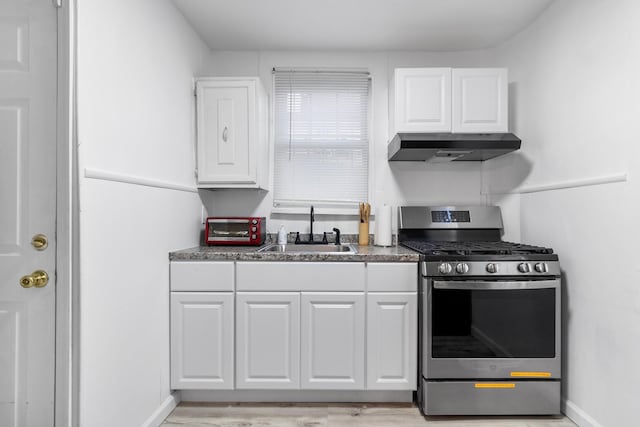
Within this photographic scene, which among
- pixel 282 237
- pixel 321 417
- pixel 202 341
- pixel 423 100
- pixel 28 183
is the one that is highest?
pixel 423 100

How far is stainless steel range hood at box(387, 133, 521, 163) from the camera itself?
2293 mm

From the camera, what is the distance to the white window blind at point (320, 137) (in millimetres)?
2812

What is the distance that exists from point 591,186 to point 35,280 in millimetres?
2554

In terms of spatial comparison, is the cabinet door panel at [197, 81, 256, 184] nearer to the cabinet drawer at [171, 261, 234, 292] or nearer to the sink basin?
the sink basin

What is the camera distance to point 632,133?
1.63 m

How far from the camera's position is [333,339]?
6.88 feet

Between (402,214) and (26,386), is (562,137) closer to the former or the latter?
(402,214)

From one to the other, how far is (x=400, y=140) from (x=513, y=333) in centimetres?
131

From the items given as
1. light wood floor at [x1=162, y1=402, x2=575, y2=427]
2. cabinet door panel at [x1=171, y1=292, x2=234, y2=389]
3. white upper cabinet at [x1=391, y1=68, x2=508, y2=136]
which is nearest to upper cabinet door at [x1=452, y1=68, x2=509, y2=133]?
white upper cabinet at [x1=391, y1=68, x2=508, y2=136]

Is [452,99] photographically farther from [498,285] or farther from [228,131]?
[228,131]

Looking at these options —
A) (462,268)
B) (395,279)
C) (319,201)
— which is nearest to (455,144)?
(462,268)

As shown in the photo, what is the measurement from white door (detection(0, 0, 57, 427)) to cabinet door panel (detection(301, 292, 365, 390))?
120cm

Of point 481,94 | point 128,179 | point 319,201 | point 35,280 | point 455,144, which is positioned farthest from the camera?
point 319,201

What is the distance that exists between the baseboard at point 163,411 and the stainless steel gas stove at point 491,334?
146 centimetres
